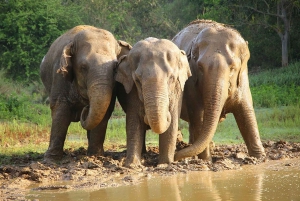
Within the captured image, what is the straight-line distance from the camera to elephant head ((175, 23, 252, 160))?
389 inches

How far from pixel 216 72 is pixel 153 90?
4.18 feet

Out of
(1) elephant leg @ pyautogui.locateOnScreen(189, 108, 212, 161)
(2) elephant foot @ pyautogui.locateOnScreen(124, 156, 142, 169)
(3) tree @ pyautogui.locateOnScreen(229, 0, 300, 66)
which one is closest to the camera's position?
(2) elephant foot @ pyautogui.locateOnScreen(124, 156, 142, 169)

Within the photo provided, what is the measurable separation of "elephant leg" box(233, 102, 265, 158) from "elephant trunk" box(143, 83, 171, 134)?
1.94m

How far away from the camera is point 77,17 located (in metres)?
25.8

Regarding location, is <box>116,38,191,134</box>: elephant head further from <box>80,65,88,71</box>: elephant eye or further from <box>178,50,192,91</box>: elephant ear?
<box>80,65,88,71</box>: elephant eye

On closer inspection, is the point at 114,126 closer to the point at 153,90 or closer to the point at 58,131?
the point at 58,131

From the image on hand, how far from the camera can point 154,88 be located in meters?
9.05

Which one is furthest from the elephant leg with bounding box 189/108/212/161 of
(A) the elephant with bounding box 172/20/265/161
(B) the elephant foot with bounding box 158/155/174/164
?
(B) the elephant foot with bounding box 158/155/174/164

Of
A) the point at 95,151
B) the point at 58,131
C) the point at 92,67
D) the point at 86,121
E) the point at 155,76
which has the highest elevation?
the point at 92,67

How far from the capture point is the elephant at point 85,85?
1001 cm

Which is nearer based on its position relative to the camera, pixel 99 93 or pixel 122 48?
pixel 99 93

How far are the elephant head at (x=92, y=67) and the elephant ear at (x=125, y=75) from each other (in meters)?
0.21

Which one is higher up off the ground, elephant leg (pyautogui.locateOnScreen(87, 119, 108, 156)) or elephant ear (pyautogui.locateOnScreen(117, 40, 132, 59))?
elephant ear (pyautogui.locateOnScreen(117, 40, 132, 59))

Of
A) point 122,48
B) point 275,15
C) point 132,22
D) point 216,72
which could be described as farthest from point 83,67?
point 132,22
